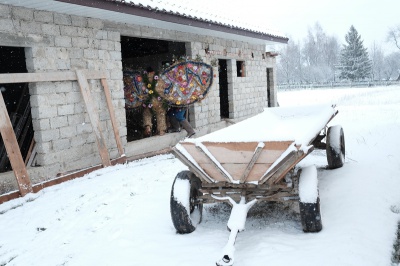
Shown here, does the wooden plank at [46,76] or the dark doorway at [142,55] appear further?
the dark doorway at [142,55]

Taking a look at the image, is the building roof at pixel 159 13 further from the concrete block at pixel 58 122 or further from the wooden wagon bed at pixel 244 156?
the wooden wagon bed at pixel 244 156

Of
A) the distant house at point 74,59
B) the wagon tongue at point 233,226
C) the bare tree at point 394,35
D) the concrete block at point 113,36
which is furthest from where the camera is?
the bare tree at point 394,35

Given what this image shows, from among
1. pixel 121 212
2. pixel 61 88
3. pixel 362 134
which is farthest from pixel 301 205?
pixel 362 134

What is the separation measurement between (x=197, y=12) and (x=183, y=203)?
6.13m

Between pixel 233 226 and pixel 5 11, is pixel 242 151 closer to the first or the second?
pixel 233 226

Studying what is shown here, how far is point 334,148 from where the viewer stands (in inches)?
213

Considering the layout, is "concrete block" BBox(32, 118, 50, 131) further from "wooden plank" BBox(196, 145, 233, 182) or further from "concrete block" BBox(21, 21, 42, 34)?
"wooden plank" BBox(196, 145, 233, 182)

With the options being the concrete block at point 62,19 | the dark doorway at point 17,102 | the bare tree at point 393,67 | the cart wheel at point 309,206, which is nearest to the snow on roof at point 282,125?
the cart wheel at point 309,206

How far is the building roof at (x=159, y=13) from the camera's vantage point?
5762 millimetres

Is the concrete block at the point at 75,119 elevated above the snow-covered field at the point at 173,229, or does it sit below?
above

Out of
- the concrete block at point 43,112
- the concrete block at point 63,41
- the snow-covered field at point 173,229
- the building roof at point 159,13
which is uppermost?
the building roof at point 159,13

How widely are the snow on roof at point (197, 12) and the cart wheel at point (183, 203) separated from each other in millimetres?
3727

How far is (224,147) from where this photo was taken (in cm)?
339

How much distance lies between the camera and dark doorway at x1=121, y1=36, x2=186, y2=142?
33.2ft
